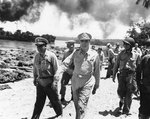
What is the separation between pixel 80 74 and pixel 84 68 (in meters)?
0.13

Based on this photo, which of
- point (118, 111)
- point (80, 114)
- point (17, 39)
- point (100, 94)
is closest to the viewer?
point (80, 114)

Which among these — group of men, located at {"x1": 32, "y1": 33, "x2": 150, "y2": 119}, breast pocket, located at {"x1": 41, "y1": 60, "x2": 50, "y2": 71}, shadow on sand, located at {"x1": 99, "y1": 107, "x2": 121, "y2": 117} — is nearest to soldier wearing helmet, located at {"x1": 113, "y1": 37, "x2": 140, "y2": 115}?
group of men, located at {"x1": 32, "y1": 33, "x2": 150, "y2": 119}

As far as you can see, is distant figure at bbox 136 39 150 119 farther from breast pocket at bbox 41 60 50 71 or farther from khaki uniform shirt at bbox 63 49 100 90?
breast pocket at bbox 41 60 50 71

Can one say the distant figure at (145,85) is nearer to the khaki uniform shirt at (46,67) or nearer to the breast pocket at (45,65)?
the khaki uniform shirt at (46,67)

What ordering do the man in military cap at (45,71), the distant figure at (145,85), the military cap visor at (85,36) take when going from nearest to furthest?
the military cap visor at (85,36)
the distant figure at (145,85)
the man in military cap at (45,71)

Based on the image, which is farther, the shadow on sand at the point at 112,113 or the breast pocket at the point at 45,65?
the shadow on sand at the point at 112,113

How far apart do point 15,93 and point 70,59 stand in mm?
5470

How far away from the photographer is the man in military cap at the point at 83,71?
16.0ft

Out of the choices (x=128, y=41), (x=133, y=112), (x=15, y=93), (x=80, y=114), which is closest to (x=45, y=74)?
(x=80, y=114)

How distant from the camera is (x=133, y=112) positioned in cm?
743

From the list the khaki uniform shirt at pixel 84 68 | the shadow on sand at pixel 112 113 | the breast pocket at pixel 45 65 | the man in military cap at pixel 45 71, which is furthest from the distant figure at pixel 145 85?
the shadow on sand at pixel 112 113

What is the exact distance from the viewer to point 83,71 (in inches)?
193

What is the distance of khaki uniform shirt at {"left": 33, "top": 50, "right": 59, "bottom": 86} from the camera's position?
5.85 metres

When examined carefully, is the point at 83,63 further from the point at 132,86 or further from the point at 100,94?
the point at 100,94
